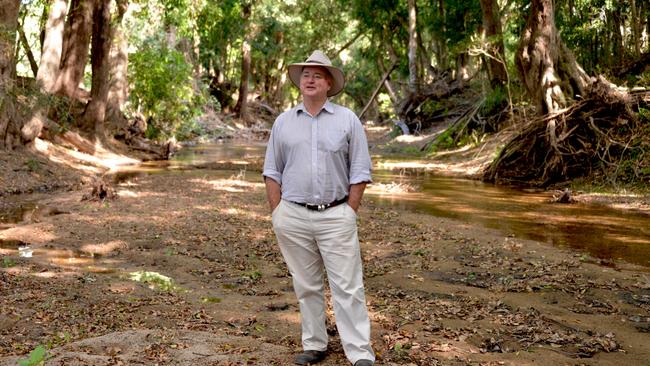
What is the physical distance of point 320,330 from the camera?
4.58m

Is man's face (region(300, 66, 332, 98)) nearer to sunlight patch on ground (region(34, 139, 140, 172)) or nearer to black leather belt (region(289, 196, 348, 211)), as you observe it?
black leather belt (region(289, 196, 348, 211))

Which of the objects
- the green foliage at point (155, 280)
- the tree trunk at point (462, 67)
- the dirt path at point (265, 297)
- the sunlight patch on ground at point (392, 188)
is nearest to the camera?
the dirt path at point (265, 297)

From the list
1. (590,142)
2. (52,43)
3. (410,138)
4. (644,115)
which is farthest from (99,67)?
(644,115)

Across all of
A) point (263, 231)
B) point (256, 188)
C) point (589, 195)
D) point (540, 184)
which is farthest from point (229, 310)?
point (540, 184)

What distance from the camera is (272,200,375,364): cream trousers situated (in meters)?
4.33

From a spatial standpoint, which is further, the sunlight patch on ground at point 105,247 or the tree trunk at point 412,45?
the tree trunk at point 412,45

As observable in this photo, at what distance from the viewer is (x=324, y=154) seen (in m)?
4.38

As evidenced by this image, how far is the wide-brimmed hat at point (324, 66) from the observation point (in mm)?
4422

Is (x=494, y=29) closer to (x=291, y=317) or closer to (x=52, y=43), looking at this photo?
(x=52, y=43)

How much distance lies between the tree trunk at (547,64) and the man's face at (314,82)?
1286 centimetres

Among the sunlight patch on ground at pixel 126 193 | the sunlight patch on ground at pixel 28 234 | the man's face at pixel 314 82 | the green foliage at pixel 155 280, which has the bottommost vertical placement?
the green foliage at pixel 155 280

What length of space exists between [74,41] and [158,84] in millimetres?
5409

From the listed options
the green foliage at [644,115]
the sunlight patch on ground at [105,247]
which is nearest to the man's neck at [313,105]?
the sunlight patch on ground at [105,247]

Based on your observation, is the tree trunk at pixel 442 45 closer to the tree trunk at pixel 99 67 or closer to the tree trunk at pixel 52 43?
the tree trunk at pixel 99 67
